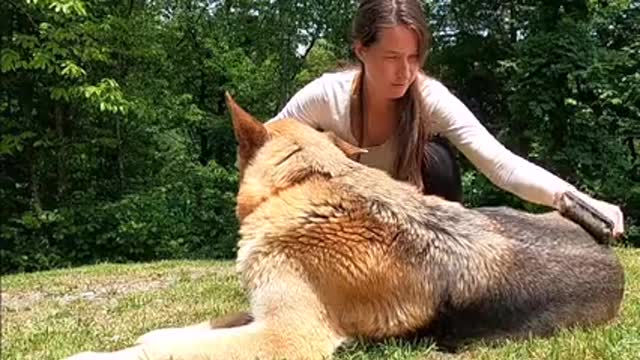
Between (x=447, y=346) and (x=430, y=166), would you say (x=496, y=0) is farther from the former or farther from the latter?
(x=447, y=346)

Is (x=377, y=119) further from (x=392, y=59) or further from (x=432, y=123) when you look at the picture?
(x=392, y=59)

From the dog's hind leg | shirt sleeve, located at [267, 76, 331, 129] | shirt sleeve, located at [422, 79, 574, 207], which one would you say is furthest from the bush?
the dog's hind leg

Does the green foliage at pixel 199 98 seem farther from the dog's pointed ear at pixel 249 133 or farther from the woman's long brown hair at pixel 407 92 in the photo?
the dog's pointed ear at pixel 249 133

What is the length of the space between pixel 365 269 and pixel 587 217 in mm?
1106

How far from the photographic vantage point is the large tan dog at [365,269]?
9.53ft

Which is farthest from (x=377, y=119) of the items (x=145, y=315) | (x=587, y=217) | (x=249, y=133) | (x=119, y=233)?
(x=119, y=233)

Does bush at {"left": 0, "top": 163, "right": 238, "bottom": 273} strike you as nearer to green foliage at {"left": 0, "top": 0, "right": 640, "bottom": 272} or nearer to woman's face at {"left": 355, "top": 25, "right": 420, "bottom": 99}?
green foliage at {"left": 0, "top": 0, "right": 640, "bottom": 272}

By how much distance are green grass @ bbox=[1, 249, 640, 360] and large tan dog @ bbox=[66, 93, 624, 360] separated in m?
0.11

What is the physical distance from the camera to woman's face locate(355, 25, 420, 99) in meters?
3.55

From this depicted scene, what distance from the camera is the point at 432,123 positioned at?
3.95m

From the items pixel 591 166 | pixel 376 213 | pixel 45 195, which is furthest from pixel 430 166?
pixel 45 195

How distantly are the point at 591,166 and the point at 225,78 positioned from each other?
1058cm

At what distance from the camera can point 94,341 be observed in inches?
159

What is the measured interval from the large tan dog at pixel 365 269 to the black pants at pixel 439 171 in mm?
1000
